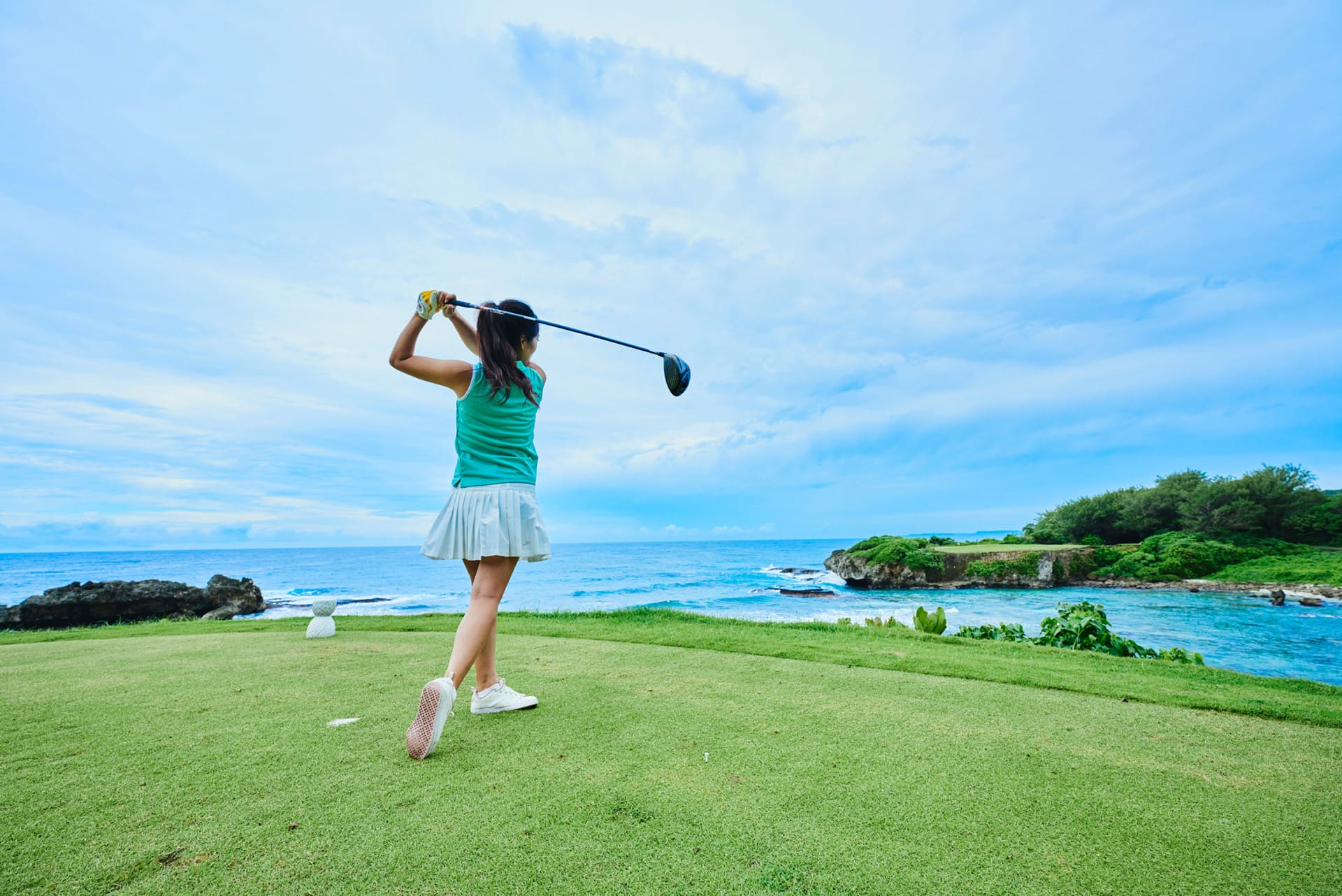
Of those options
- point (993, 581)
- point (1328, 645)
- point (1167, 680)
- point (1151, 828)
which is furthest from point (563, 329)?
point (993, 581)

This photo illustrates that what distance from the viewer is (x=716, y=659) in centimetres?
408

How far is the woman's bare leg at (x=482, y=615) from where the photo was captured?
2.55 meters

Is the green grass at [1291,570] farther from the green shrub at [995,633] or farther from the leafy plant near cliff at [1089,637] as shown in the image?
the leafy plant near cliff at [1089,637]

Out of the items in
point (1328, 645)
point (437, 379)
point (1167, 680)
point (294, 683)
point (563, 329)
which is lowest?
point (1328, 645)

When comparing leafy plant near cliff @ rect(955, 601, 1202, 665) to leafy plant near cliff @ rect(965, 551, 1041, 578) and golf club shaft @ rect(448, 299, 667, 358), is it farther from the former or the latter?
leafy plant near cliff @ rect(965, 551, 1041, 578)

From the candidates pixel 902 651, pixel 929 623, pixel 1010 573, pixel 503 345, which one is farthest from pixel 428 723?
pixel 1010 573

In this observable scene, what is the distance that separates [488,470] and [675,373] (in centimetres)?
137

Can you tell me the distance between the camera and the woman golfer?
2.73 meters

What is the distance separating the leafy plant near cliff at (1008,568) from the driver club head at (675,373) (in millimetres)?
27054

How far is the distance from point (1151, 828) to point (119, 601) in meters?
21.8

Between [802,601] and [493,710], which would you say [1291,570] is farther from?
[493,710]

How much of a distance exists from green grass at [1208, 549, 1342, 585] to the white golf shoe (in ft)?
97.6

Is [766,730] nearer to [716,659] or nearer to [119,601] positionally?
[716,659]

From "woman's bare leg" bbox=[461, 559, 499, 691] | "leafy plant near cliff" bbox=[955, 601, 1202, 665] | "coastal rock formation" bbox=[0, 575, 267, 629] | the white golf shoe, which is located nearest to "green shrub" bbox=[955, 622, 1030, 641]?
"leafy plant near cliff" bbox=[955, 601, 1202, 665]
